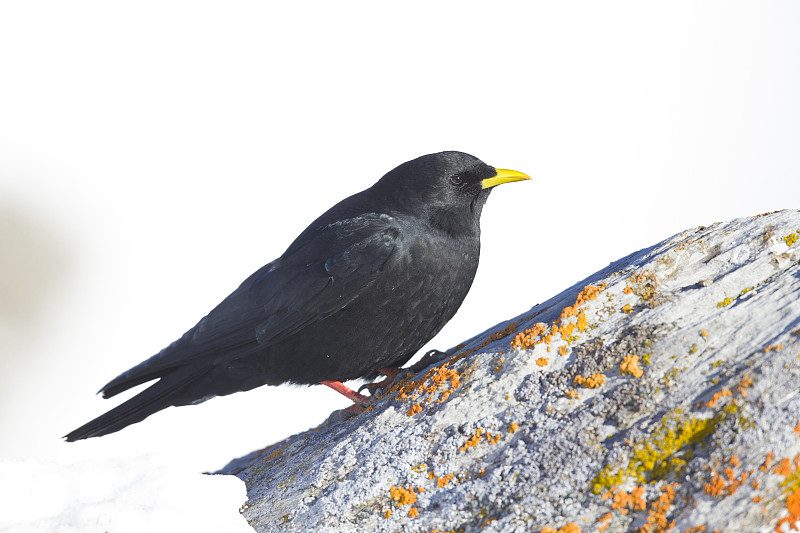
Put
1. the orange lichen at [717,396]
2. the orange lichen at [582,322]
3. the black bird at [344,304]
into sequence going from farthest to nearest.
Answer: the black bird at [344,304] < the orange lichen at [582,322] < the orange lichen at [717,396]

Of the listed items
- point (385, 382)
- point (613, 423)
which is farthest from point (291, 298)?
point (613, 423)

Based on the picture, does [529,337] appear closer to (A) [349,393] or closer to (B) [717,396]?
(B) [717,396]

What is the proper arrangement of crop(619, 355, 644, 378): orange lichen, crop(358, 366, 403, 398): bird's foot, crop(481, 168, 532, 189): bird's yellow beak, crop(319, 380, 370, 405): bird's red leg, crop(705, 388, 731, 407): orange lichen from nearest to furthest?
crop(705, 388, 731, 407): orange lichen
crop(619, 355, 644, 378): orange lichen
crop(319, 380, 370, 405): bird's red leg
crop(358, 366, 403, 398): bird's foot
crop(481, 168, 532, 189): bird's yellow beak

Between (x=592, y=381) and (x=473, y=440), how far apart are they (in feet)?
2.16

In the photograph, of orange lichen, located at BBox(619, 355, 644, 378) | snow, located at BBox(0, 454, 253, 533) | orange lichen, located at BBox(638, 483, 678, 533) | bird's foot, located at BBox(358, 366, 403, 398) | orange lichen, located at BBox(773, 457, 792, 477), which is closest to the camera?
orange lichen, located at BBox(773, 457, 792, 477)

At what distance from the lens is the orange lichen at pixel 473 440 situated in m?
3.79

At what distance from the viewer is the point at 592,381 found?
369cm

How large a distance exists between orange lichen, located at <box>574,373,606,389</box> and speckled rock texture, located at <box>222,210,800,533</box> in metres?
0.01

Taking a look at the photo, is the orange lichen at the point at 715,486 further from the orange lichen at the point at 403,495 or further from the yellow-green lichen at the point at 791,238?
the yellow-green lichen at the point at 791,238

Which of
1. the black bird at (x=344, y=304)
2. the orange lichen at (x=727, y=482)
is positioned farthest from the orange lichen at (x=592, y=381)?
the black bird at (x=344, y=304)

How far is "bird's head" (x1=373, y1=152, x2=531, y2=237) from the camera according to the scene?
664 cm

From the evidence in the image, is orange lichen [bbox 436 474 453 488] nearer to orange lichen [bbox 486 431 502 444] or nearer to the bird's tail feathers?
orange lichen [bbox 486 431 502 444]

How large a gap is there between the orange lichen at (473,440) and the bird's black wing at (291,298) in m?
2.44

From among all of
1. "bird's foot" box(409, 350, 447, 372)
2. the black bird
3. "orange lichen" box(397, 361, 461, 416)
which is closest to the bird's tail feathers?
the black bird
